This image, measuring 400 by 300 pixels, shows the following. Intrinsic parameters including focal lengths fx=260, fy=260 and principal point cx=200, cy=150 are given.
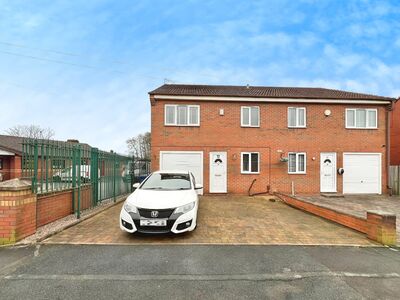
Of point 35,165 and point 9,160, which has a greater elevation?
point 35,165

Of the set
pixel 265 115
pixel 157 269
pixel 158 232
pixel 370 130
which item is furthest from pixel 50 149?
pixel 370 130

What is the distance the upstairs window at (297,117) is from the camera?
13966 mm

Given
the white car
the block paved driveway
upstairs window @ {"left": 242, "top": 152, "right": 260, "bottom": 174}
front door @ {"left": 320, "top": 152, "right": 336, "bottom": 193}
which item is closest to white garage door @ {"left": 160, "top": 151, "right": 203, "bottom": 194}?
upstairs window @ {"left": 242, "top": 152, "right": 260, "bottom": 174}

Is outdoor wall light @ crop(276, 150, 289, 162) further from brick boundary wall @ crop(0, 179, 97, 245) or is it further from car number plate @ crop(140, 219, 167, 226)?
brick boundary wall @ crop(0, 179, 97, 245)

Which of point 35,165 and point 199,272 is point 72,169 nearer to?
point 35,165

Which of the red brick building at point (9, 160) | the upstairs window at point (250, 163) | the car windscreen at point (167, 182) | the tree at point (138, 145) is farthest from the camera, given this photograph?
Result: the tree at point (138, 145)

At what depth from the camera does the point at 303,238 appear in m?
6.10

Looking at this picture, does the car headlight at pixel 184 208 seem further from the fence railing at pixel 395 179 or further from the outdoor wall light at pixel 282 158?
the fence railing at pixel 395 179

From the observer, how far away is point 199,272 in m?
4.11

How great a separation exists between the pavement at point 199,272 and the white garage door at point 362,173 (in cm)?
938

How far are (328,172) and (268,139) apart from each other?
12.1 ft

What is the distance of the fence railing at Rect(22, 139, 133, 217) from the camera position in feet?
20.3

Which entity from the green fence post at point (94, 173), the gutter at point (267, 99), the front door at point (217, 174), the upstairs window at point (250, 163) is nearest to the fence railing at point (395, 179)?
the gutter at point (267, 99)

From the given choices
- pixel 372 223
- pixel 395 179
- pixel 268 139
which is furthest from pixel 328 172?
pixel 372 223
